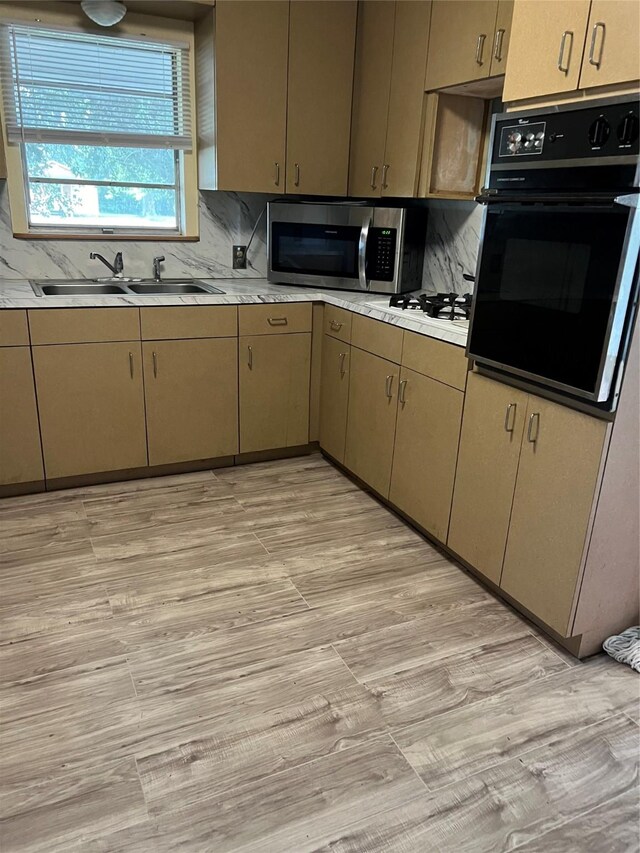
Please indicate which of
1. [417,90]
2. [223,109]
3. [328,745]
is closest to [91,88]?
[223,109]

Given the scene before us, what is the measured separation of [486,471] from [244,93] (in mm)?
2227

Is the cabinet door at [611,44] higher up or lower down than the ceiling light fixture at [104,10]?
lower down

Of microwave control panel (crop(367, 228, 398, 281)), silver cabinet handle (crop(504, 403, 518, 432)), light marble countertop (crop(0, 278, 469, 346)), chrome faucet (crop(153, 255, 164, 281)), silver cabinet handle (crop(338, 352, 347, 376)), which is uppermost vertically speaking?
microwave control panel (crop(367, 228, 398, 281))

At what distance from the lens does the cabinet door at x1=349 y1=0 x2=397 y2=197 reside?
3172 millimetres

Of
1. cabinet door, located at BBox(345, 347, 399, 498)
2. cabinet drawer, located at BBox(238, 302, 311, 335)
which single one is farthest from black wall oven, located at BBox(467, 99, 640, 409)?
cabinet drawer, located at BBox(238, 302, 311, 335)

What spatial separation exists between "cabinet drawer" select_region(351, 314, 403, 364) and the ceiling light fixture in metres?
1.79

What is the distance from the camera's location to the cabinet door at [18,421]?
2826 millimetres

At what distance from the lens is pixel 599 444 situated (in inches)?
72.9

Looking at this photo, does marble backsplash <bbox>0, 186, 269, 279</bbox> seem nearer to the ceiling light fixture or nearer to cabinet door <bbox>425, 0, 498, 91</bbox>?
the ceiling light fixture

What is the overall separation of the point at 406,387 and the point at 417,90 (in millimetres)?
1393

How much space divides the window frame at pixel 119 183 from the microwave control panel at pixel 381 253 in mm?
1036

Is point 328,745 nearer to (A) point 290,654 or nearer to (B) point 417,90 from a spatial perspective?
(A) point 290,654

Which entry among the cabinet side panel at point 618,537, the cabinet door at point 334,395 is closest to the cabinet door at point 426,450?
the cabinet door at point 334,395

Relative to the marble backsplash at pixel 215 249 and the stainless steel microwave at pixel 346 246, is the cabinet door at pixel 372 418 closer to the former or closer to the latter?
the stainless steel microwave at pixel 346 246
